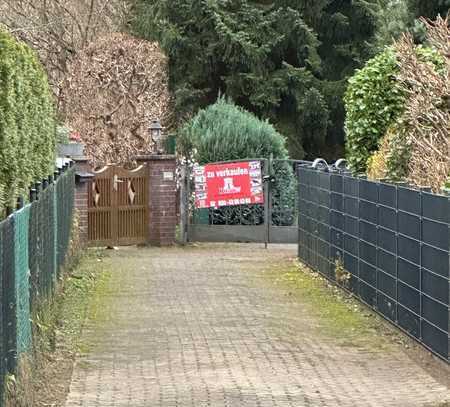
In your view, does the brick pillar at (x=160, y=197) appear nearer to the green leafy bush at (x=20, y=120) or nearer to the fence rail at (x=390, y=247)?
the fence rail at (x=390, y=247)

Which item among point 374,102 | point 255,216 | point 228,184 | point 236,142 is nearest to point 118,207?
point 228,184

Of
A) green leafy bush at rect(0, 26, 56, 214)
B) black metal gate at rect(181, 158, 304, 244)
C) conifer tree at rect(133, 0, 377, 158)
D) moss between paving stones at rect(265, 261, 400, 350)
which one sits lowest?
moss between paving stones at rect(265, 261, 400, 350)

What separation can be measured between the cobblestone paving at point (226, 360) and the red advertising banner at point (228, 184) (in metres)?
8.86

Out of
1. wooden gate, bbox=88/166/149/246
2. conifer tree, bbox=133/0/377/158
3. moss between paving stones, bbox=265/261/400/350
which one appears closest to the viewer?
moss between paving stones, bbox=265/261/400/350

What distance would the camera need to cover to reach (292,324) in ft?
43.1

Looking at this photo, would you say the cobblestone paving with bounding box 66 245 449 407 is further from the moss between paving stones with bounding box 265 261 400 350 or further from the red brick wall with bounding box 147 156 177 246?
the red brick wall with bounding box 147 156 177 246

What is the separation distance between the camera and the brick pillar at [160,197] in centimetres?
2434

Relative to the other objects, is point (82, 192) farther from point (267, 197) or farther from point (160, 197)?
point (267, 197)

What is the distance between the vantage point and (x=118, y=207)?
23.9 metres

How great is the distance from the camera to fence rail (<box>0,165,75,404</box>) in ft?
24.5

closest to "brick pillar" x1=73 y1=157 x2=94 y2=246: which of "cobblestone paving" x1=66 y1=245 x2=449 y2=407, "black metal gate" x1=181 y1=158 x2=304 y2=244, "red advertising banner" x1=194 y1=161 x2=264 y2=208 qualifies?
"black metal gate" x1=181 y1=158 x2=304 y2=244

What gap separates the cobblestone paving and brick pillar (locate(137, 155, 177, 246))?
7.81 m

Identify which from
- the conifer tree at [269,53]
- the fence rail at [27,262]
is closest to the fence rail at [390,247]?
the fence rail at [27,262]

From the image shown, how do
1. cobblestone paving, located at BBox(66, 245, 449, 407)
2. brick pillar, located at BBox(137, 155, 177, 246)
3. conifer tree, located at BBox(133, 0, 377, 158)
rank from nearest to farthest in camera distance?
cobblestone paving, located at BBox(66, 245, 449, 407) → brick pillar, located at BBox(137, 155, 177, 246) → conifer tree, located at BBox(133, 0, 377, 158)
